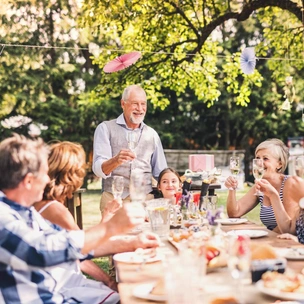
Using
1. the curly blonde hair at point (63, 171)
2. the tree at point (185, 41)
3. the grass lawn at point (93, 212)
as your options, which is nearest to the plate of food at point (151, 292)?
the curly blonde hair at point (63, 171)

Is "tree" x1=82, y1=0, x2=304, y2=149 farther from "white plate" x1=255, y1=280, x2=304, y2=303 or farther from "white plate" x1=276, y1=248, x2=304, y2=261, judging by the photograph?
"white plate" x1=255, y1=280, x2=304, y2=303

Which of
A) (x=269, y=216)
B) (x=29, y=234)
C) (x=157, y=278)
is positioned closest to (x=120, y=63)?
(x=269, y=216)

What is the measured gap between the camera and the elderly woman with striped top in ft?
9.73

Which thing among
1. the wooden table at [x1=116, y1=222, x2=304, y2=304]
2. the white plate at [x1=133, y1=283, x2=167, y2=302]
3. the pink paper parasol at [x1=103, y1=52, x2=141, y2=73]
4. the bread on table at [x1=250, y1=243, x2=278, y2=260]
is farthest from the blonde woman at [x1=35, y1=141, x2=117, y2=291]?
the pink paper parasol at [x1=103, y1=52, x2=141, y2=73]

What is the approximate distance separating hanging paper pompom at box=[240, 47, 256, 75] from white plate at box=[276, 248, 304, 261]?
4.38m

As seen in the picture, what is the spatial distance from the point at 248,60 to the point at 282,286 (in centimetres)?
509

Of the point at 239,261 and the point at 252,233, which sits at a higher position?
the point at 239,261

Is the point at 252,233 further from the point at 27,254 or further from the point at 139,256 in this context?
the point at 27,254

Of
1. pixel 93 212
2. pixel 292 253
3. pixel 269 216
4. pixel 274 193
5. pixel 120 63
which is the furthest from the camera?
pixel 93 212

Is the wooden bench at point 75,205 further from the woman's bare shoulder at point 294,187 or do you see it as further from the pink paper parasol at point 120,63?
the woman's bare shoulder at point 294,187

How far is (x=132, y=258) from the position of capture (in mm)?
2271

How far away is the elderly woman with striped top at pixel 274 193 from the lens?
296 centimetres

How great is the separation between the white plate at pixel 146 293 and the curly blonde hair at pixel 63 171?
2.71ft

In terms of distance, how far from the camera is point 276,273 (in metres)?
1.77
